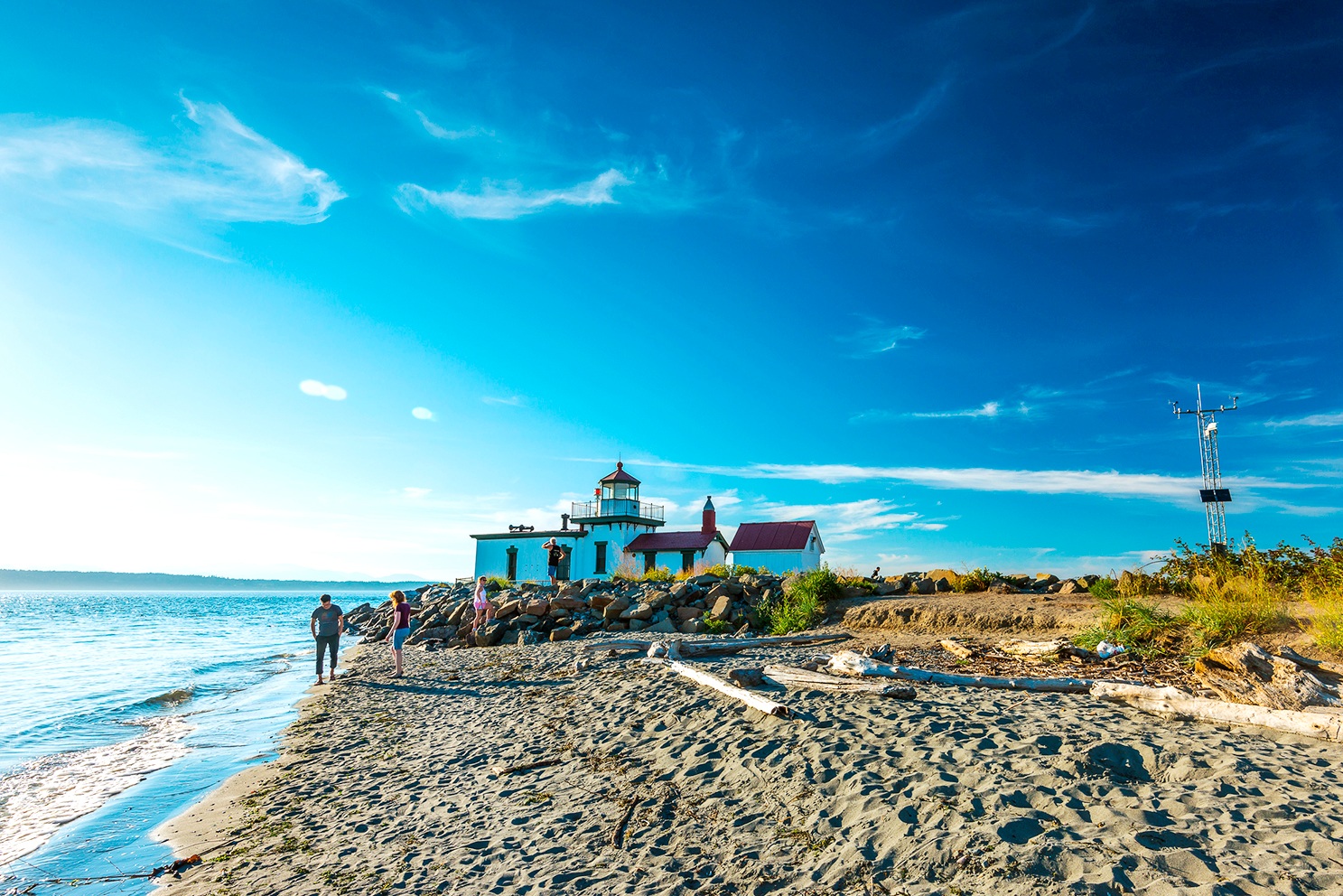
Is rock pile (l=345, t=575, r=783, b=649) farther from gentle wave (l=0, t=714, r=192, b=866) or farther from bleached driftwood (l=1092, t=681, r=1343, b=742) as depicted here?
bleached driftwood (l=1092, t=681, r=1343, b=742)

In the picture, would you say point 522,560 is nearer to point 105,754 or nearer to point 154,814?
point 105,754

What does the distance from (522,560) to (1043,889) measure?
40.9 metres

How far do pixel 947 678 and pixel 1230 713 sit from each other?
2.96m

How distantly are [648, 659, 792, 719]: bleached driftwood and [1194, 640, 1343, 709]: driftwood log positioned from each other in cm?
479

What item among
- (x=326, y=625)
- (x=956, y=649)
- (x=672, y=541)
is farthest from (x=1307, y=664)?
(x=672, y=541)

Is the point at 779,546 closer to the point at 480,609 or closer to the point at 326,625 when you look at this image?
the point at 480,609

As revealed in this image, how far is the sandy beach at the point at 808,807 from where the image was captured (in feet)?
14.3

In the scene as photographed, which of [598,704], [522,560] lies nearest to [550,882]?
[598,704]

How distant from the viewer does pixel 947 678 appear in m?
8.88

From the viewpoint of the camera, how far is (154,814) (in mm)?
7801

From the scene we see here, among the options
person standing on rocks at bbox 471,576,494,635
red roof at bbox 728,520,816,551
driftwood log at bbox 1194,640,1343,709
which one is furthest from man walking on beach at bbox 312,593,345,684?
red roof at bbox 728,520,816,551

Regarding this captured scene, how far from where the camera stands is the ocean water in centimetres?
686

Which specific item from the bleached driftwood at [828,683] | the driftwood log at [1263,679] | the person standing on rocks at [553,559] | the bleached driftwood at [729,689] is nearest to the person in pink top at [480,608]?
the bleached driftwood at [729,689]

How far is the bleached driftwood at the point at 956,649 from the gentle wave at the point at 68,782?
11983 mm
